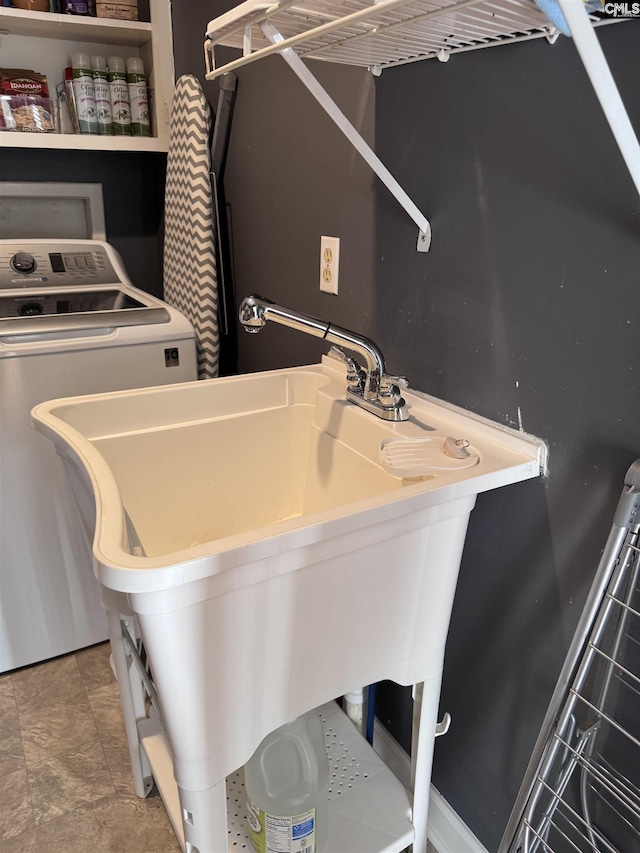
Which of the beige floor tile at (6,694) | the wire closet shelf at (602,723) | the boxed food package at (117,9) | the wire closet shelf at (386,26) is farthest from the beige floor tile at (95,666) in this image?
the boxed food package at (117,9)

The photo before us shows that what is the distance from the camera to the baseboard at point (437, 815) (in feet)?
4.34

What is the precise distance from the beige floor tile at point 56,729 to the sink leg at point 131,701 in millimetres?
236

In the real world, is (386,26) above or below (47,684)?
above

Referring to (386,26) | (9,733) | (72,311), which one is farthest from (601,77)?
(9,733)

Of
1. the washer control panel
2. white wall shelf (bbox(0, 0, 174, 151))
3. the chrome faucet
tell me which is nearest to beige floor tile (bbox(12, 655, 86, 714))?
the washer control panel

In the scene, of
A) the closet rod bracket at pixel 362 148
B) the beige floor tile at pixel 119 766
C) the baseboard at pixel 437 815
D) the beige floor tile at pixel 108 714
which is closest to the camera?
the closet rod bracket at pixel 362 148

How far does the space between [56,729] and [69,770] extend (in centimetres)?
15

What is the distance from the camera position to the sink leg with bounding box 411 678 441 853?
3.74 ft

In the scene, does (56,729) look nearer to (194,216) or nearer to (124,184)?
(194,216)

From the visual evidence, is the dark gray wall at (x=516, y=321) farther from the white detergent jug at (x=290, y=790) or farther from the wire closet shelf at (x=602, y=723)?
the white detergent jug at (x=290, y=790)

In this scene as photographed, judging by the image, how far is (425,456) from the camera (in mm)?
1023

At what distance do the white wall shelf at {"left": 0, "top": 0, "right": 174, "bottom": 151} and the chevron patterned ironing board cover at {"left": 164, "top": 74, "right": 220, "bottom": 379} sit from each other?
143 millimetres

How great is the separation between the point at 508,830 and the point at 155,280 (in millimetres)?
2131

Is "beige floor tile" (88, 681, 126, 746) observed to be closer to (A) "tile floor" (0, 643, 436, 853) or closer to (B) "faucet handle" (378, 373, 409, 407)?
(A) "tile floor" (0, 643, 436, 853)
